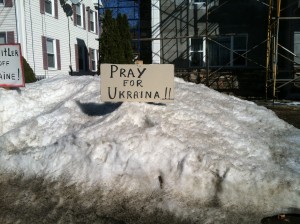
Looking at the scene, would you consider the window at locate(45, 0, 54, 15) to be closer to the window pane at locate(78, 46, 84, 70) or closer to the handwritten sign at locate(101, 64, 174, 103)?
the window pane at locate(78, 46, 84, 70)

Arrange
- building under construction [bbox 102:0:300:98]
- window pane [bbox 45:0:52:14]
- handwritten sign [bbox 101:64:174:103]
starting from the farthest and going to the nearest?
window pane [bbox 45:0:52:14]
building under construction [bbox 102:0:300:98]
handwritten sign [bbox 101:64:174:103]

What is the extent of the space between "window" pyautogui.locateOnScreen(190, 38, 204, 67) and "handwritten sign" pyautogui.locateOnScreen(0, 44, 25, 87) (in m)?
9.87

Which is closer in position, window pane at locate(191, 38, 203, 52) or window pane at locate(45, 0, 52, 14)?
window pane at locate(191, 38, 203, 52)

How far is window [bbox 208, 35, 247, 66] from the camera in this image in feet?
46.2

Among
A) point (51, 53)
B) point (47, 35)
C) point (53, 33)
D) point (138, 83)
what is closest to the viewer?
point (138, 83)

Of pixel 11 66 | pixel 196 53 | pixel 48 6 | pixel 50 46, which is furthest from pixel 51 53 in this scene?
pixel 11 66

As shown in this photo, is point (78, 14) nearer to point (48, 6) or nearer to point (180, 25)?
point (48, 6)

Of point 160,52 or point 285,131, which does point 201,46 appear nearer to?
point 160,52

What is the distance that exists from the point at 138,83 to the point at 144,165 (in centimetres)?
116

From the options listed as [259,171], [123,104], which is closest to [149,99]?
[123,104]

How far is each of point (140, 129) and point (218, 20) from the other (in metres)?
11.1

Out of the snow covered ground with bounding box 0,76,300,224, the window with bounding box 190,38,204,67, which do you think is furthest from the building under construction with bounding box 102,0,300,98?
the snow covered ground with bounding box 0,76,300,224

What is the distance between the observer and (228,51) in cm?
1431

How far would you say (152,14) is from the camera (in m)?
13.9
